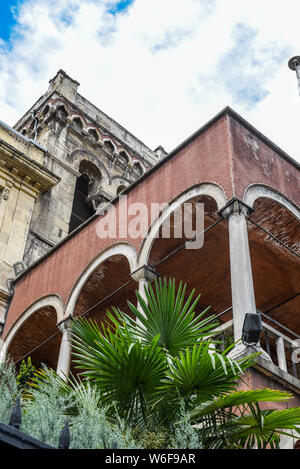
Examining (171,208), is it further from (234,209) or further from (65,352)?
(65,352)

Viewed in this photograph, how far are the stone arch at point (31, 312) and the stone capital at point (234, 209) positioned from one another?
14.4 feet

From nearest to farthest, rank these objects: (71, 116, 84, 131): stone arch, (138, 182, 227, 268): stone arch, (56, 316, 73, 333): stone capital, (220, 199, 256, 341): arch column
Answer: (220, 199, 256, 341): arch column, (138, 182, 227, 268): stone arch, (56, 316, 73, 333): stone capital, (71, 116, 84, 131): stone arch

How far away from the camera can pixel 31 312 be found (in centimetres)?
1302

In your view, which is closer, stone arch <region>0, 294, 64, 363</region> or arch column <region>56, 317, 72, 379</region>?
arch column <region>56, 317, 72, 379</region>

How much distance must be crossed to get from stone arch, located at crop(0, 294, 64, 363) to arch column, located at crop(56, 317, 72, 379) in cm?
40

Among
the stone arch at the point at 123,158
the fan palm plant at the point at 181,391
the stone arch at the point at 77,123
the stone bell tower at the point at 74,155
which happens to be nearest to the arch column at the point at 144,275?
the fan palm plant at the point at 181,391

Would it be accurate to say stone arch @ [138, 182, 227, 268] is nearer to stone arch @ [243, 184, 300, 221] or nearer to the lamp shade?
stone arch @ [243, 184, 300, 221]

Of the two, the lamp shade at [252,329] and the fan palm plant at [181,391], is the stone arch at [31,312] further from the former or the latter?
the fan palm plant at [181,391]

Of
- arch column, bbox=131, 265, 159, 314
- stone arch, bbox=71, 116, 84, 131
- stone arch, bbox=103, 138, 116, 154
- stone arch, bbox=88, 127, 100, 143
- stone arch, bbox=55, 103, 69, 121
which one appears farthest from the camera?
stone arch, bbox=103, 138, 116, 154

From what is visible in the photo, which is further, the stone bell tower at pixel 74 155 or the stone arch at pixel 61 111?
the stone arch at pixel 61 111

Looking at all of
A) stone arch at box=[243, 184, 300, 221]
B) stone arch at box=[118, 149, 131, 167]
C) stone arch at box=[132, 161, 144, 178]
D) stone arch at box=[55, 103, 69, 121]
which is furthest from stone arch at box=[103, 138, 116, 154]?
stone arch at box=[243, 184, 300, 221]

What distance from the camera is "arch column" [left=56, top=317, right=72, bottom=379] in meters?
10.7

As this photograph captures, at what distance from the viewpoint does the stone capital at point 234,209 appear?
9.05m
